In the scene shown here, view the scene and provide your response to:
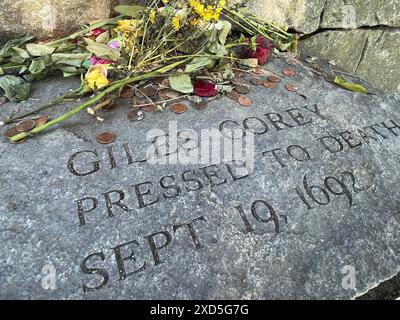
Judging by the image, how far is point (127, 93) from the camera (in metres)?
1.75

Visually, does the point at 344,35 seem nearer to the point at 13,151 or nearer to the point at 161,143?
the point at 161,143

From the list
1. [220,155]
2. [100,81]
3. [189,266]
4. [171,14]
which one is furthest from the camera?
[171,14]

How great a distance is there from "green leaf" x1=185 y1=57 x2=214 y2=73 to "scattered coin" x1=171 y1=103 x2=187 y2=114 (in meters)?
0.19

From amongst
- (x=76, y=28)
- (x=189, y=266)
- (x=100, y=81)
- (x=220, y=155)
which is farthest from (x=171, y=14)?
(x=189, y=266)

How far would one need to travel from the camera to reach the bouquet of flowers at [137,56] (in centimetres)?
172

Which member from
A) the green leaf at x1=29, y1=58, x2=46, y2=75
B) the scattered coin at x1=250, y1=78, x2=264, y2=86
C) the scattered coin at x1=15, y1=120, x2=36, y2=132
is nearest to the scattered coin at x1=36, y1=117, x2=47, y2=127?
the scattered coin at x1=15, y1=120, x2=36, y2=132

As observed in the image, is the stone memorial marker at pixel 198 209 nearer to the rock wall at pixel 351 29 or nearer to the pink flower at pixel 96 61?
the pink flower at pixel 96 61

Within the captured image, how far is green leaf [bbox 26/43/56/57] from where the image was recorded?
1.88 m

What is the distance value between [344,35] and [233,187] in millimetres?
1921

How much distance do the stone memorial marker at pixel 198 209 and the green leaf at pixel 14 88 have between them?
5cm

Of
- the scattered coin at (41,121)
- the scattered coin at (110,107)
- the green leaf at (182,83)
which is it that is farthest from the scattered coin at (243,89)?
the scattered coin at (41,121)

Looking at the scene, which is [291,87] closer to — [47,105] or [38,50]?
[47,105]

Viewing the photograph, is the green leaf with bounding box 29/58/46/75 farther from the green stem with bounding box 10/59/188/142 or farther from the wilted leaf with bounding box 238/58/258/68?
the wilted leaf with bounding box 238/58/258/68
